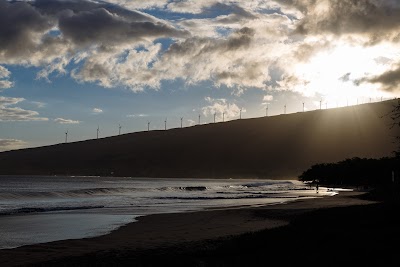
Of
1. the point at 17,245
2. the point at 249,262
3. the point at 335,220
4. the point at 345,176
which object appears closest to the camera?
the point at 249,262

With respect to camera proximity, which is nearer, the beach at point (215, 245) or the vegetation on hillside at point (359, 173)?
the beach at point (215, 245)

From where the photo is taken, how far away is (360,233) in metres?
18.9

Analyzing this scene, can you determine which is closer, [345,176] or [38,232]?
[38,232]

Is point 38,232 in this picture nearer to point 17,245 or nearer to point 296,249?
point 17,245

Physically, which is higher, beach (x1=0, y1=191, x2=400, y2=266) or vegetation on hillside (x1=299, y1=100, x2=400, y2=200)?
vegetation on hillside (x1=299, y1=100, x2=400, y2=200)

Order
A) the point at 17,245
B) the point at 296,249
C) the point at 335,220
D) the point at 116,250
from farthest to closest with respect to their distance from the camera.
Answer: the point at 335,220, the point at 17,245, the point at 116,250, the point at 296,249

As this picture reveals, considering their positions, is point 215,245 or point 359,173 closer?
point 215,245

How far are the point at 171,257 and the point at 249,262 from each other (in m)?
2.96

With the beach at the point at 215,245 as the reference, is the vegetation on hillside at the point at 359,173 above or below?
above

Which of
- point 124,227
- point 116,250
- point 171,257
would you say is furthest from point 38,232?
point 171,257

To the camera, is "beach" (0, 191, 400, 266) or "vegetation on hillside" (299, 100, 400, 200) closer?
"beach" (0, 191, 400, 266)

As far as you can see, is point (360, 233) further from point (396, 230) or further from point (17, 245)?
point (17, 245)

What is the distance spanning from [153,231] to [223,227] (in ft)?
13.3

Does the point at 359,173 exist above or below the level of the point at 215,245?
above
